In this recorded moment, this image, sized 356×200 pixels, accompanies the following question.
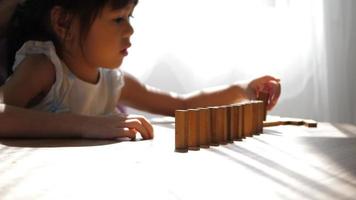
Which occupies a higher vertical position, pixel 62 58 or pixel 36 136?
pixel 62 58

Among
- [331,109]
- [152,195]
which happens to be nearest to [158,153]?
[152,195]

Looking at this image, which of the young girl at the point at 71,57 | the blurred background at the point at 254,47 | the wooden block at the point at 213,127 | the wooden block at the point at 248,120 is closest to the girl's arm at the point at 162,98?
the young girl at the point at 71,57

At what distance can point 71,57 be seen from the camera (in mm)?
1094

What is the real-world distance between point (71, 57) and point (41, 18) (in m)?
0.12

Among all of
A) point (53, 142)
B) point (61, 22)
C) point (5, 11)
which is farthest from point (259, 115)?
point (5, 11)

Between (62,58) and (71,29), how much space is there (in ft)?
0.21

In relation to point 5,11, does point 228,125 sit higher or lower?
lower

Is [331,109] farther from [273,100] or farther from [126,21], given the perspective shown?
[126,21]

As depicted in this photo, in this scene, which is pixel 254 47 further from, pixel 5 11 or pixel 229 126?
pixel 229 126

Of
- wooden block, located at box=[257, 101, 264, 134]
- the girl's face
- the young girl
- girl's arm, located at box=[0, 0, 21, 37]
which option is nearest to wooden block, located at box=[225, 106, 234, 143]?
wooden block, located at box=[257, 101, 264, 134]

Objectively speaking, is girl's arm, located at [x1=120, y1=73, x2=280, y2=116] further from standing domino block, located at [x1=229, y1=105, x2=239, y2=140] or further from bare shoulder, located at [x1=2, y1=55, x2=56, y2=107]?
standing domino block, located at [x1=229, y1=105, x2=239, y2=140]

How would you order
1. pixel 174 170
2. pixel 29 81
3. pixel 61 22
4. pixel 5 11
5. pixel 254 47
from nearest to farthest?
pixel 174 170 → pixel 29 81 → pixel 61 22 → pixel 5 11 → pixel 254 47

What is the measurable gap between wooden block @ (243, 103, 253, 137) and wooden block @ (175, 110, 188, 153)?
16 centimetres

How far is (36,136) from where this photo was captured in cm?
81
